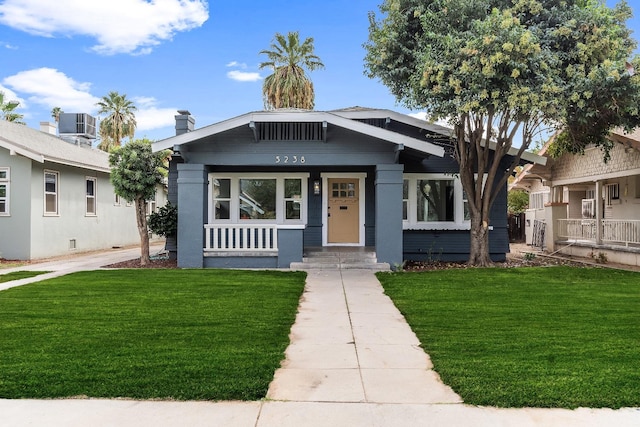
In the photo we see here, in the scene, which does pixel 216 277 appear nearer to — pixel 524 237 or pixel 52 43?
pixel 524 237

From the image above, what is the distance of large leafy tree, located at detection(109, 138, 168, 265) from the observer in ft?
42.3

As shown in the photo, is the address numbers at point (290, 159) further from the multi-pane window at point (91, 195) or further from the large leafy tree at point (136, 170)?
the multi-pane window at point (91, 195)

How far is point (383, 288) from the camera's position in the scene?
32.1 ft

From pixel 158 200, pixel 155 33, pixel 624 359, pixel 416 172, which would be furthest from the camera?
pixel 158 200

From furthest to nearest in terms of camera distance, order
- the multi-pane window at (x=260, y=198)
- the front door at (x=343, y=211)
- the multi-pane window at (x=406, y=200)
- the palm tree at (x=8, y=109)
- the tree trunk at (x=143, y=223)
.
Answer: the palm tree at (x=8, y=109) < the front door at (x=343, y=211) < the multi-pane window at (x=260, y=198) < the multi-pane window at (x=406, y=200) < the tree trunk at (x=143, y=223)

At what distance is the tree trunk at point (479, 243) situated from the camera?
1327cm

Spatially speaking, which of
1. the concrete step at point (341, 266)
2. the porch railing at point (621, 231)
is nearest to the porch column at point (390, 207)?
the concrete step at point (341, 266)

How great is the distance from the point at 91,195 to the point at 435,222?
13.0 meters

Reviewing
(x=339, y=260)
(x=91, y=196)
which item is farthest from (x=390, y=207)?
(x=91, y=196)

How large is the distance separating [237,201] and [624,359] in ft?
36.9

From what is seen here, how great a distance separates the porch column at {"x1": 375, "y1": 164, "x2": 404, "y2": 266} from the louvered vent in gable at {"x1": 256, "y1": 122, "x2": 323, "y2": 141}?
6.01ft

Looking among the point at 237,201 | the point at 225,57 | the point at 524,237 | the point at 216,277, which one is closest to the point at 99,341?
the point at 216,277

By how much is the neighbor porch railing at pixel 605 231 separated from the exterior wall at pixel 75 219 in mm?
17353

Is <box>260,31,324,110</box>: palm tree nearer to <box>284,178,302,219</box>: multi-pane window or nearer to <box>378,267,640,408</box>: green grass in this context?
<box>284,178,302,219</box>: multi-pane window
